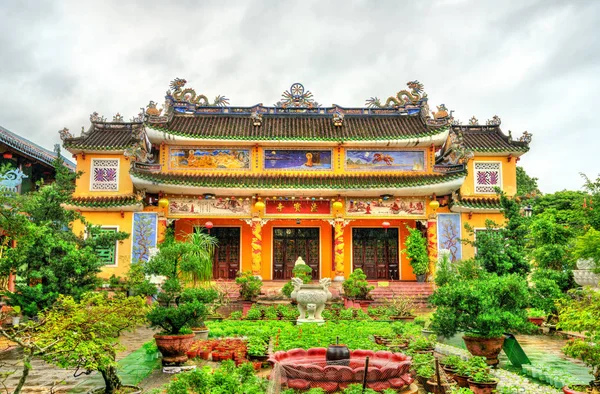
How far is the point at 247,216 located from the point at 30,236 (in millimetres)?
12285

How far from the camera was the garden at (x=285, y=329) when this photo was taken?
6281 millimetres

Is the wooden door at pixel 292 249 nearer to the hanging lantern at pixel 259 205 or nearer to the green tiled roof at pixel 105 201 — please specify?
the hanging lantern at pixel 259 205

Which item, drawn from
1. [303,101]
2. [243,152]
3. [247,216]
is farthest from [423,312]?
[303,101]

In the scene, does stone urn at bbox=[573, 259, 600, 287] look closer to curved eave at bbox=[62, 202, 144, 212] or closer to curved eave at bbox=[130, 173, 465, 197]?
curved eave at bbox=[130, 173, 465, 197]

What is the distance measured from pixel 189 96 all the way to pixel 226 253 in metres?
7.14

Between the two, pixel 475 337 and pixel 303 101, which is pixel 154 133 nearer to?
pixel 303 101

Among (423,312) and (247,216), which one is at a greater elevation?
(247,216)

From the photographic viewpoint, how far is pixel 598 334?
610 centimetres

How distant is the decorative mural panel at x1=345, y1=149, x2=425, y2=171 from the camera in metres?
20.1

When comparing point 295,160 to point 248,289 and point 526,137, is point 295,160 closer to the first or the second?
point 248,289

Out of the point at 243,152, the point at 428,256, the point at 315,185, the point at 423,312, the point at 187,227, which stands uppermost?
the point at 243,152

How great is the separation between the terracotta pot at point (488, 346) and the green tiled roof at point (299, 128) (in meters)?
11.7

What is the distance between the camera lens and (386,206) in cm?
1958

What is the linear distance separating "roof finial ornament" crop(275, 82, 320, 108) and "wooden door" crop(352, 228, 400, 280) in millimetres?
5935
